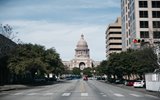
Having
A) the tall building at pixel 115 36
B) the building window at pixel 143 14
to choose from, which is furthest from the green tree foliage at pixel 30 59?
the tall building at pixel 115 36

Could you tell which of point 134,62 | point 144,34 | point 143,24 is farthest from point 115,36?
point 134,62

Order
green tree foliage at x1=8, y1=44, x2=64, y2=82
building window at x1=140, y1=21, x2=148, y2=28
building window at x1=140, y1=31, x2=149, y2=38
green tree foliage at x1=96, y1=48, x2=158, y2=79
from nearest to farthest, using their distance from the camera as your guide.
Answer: green tree foliage at x1=96, y1=48, x2=158, y2=79
green tree foliage at x1=8, y1=44, x2=64, y2=82
building window at x1=140, y1=31, x2=149, y2=38
building window at x1=140, y1=21, x2=148, y2=28

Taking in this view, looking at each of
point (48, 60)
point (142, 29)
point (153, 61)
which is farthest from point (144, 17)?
point (153, 61)

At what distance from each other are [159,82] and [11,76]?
54890 mm

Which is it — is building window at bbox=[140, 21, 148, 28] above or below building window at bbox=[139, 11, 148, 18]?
below

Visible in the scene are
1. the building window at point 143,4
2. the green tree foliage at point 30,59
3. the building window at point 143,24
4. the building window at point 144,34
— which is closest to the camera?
the green tree foliage at point 30,59

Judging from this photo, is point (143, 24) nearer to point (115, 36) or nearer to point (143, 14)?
point (143, 14)

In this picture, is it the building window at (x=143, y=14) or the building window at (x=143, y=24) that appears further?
the building window at (x=143, y=14)

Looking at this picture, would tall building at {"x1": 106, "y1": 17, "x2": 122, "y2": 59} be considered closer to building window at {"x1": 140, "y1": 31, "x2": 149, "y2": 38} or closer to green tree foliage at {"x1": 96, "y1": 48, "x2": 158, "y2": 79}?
building window at {"x1": 140, "y1": 31, "x2": 149, "y2": 38}

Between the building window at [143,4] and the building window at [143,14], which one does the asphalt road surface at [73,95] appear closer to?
the building window at [143,14]

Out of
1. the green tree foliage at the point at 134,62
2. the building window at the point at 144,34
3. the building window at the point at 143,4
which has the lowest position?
the green tree foliage at the point at 134,62

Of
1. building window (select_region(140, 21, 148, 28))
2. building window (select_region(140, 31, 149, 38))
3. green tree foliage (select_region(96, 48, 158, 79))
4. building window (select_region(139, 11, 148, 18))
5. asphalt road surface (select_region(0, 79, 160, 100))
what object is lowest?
asphalt road surface (select_region(0, 79, 160, 100))

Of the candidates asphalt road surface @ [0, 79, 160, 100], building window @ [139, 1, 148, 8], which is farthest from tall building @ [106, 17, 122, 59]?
asphalt road surface @ [0, 79, 160, 100]

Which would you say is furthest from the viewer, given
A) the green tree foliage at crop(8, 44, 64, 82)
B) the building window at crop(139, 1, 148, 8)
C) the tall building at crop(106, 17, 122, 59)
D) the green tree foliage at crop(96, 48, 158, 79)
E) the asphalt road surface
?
the tall building at crop(106, 17, 122, 59)
